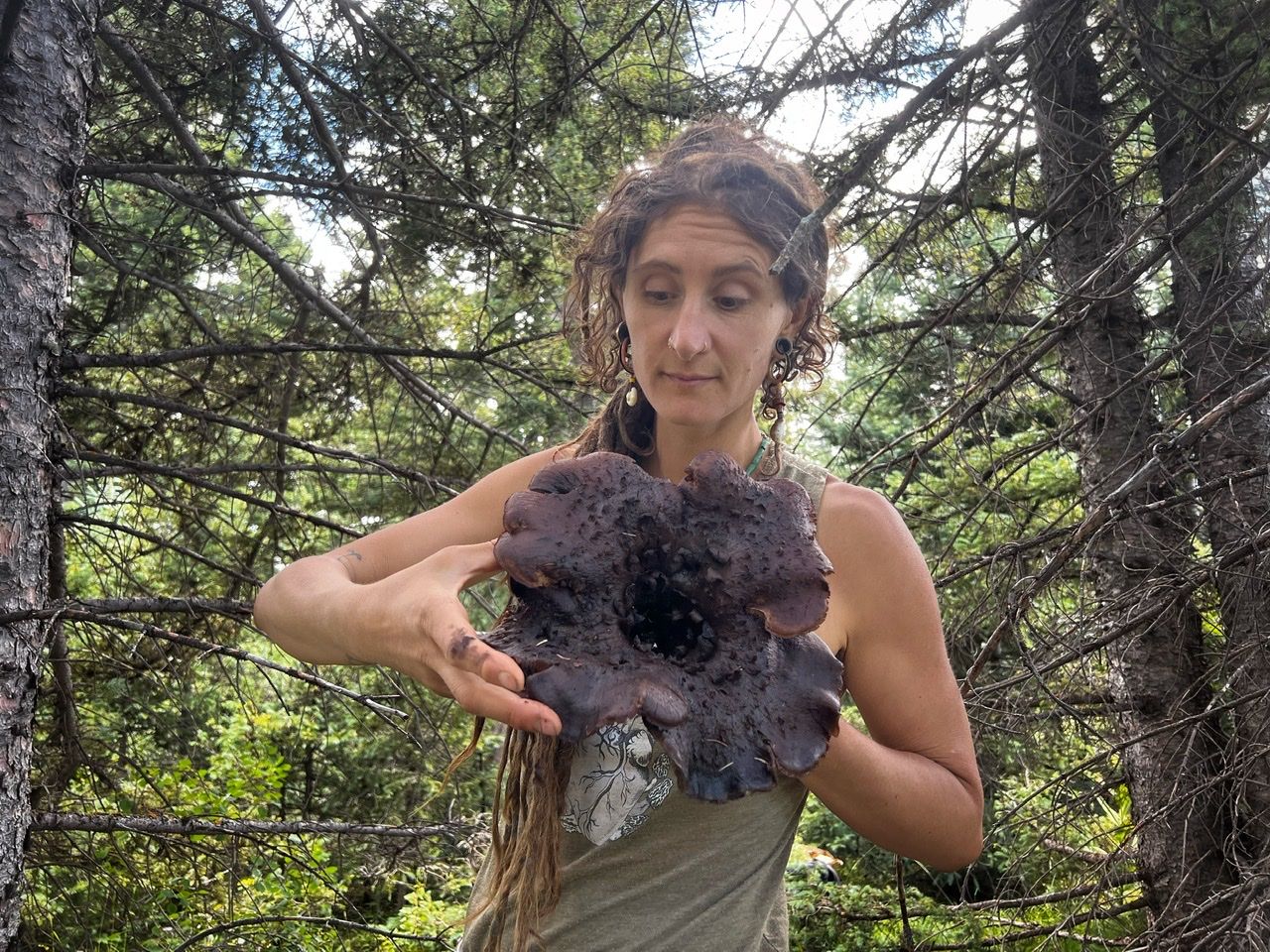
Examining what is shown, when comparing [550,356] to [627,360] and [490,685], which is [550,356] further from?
[490,685]

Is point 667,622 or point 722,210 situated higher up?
point 722,210

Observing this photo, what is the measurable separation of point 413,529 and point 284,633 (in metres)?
0.36

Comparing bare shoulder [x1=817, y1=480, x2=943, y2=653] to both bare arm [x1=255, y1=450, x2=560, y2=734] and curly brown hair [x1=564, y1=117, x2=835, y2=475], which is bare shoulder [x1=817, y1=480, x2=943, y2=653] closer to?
curly brown hair [x1=564, y1=117, x2=835, y2=475]

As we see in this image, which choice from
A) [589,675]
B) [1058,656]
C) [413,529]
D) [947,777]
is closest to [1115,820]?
[1058,656]

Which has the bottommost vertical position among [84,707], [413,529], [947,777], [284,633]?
[947,777]

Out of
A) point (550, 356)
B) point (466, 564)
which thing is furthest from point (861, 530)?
point (550, 356)

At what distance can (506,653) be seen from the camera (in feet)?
4.08

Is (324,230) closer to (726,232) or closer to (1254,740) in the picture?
(726,232)

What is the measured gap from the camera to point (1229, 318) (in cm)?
341

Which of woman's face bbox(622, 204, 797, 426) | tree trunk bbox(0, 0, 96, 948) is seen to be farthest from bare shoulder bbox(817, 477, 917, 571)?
tree trunk bbox(0, 0, 96, 948)

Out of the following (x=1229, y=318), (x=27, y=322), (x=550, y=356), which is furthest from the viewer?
(x=550, y=356)

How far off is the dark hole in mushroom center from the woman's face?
43cm

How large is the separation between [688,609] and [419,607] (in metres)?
0.38

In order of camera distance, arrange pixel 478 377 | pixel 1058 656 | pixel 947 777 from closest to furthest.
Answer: pixel 947 777, pixel 1058 656, pixel 478 377
